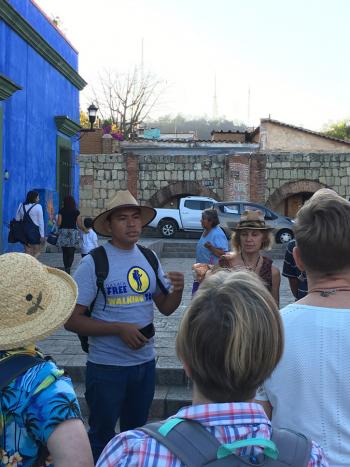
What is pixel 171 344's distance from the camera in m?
7.02

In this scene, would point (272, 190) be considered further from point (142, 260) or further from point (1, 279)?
point (1, 279)

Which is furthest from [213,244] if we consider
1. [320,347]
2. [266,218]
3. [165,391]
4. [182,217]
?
[182,217]

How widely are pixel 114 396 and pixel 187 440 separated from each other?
2187 millimetres

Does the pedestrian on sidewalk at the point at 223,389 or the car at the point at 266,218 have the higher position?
the car at the point at 266,218

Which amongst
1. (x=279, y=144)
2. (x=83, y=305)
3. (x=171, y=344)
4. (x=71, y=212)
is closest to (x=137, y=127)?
(x=279, y=144)

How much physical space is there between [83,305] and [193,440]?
7.26 feet

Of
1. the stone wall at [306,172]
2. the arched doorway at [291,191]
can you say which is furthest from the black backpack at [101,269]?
the stone wall at [306,172]

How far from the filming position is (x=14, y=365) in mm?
1964

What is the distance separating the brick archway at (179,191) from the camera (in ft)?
91.8

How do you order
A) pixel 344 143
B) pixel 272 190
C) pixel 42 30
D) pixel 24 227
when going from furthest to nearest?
pixel 344 143
pixel 272 190
pixel 42 30
pixel 24 227

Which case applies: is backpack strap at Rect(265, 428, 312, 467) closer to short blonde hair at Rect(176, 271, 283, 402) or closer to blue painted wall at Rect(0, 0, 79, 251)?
short blonde hair at Rect(176, 271, 283, 402)

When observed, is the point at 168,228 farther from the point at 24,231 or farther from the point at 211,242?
the point at 211,242

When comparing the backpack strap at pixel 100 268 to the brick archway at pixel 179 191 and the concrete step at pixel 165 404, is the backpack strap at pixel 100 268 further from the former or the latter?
the brick archway at pixel 179 191

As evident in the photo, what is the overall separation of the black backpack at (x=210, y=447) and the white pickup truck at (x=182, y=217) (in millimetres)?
23160
